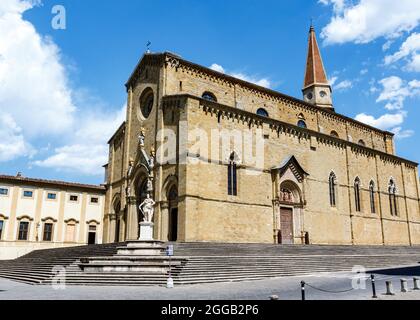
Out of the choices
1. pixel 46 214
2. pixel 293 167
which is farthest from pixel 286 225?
pixel 46 214

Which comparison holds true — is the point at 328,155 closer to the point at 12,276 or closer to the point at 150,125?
the point at 150,125

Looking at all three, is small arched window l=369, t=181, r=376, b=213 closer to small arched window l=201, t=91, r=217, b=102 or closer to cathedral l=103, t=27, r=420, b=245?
cathedral l=103, t=27, r=420, b=245

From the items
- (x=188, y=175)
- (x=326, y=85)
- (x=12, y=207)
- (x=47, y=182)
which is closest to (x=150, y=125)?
(x=188, y=175)

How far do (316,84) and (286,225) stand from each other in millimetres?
20685

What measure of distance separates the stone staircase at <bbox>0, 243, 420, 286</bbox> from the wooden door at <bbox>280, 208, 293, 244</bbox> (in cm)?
391

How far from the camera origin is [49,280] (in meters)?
16.6

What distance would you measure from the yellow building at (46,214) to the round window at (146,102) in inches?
431

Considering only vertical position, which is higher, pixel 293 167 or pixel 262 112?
pixel 262 112

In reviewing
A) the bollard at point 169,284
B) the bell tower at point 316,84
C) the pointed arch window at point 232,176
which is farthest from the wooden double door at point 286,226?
the bell tower at point 316,84

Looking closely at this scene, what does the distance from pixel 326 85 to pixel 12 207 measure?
115ft

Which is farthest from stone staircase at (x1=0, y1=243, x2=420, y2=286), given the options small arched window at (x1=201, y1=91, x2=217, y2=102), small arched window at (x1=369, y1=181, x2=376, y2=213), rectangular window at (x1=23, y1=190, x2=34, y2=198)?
small arched window at (x1=201, y1=91, x2=217, y2=102)

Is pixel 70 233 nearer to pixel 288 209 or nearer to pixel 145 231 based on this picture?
pixel 145 231

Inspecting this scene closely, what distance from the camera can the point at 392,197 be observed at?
39.4 m

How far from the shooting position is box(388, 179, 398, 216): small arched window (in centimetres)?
3892
